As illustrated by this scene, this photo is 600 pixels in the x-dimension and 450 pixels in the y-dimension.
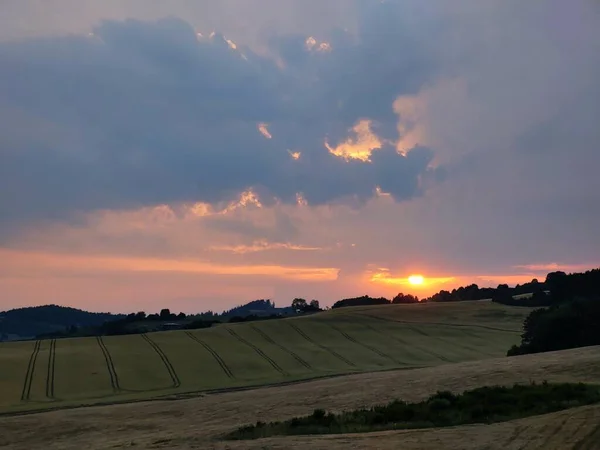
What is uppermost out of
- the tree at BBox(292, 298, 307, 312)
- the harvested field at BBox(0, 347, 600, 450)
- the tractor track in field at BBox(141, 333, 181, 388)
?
the tree at BBox(292, 298, 307, 312)

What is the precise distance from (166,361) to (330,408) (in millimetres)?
42083

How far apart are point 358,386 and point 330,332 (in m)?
53.4

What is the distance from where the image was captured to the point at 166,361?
69.1m

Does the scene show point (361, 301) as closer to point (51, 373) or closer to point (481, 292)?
point (481, 292)

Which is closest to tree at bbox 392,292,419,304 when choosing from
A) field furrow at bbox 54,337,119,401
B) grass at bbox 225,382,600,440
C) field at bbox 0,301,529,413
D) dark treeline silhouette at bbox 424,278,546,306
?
dark treeline silhouette at bbox 424,278,546,306

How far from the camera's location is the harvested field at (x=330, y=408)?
19562mm

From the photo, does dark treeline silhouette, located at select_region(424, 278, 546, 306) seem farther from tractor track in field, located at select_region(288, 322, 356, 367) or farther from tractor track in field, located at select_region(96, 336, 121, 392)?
tractor track in field, located at select_region(96, 336, 121, 392)

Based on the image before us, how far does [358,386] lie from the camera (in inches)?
1487

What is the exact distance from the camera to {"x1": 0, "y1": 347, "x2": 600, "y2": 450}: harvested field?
19.6 meters

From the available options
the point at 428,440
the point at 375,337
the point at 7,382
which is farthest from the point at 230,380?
the point at 428,440

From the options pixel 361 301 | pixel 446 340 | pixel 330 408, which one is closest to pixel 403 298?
pixel 361 301

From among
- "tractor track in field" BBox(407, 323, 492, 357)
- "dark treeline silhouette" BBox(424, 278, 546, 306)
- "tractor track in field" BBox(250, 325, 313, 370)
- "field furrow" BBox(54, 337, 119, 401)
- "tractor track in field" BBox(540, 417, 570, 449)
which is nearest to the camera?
"tractor track in field" BBox(540, 417, 570, 449)

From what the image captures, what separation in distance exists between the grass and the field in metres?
28.9

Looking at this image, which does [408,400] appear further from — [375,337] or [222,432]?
[375,337]
